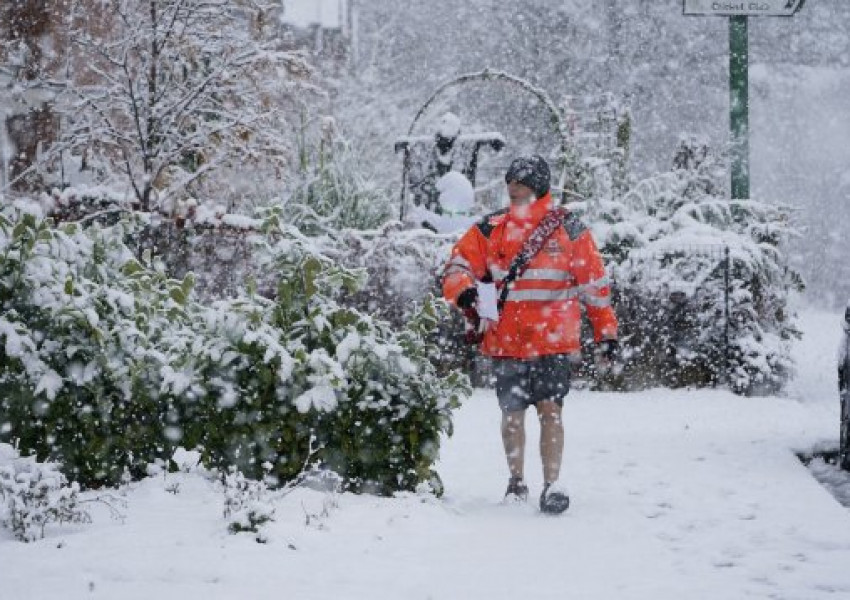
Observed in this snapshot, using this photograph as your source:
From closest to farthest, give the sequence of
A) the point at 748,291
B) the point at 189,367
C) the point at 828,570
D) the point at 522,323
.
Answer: the point at 828,570 < the point at 189,367 < the point at 522,323 < the point at 748,291

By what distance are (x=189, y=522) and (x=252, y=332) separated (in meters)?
0.88

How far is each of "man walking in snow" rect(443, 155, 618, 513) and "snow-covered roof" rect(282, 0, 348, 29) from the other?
701 inches

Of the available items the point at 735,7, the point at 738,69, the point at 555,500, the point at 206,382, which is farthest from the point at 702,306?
the point at 206,382

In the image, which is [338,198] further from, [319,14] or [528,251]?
[319,14]

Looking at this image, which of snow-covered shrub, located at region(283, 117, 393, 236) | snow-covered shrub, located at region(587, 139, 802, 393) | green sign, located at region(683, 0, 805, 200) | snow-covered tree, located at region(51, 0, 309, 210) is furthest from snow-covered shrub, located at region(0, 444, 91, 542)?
green sign, located at region(683, 0, 805, 200)

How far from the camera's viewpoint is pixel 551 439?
17.6ft

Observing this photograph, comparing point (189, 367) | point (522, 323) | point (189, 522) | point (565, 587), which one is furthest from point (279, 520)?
point (522, 323)

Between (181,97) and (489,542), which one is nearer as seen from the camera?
(489,542)

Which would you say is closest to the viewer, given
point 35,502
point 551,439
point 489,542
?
point 35,502

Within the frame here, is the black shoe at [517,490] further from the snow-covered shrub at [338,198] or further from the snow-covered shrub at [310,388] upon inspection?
the snow-covered shrub at [338,198]

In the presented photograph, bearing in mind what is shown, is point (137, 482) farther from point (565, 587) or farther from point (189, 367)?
point (565, 587)

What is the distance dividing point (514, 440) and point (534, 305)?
0.68 meters

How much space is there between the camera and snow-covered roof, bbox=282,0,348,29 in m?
22.5

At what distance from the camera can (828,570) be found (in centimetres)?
414
